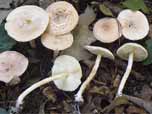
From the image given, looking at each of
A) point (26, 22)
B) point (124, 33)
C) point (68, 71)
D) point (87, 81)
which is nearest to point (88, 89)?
point (87, 81)

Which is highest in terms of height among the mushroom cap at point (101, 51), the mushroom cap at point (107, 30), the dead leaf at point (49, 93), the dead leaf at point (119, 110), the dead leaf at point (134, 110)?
the mushroom cap at point (107, 30)

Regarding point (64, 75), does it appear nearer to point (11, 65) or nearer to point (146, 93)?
point (11, 65)

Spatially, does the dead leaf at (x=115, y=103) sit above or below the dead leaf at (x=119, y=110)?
above

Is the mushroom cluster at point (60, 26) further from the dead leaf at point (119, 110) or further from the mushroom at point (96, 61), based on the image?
the dead leaf at point (119, 110)

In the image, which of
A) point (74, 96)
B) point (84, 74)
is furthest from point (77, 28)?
point (74, 96)

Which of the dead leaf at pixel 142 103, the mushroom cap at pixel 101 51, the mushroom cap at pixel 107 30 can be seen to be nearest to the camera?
the dead leaf at pixel 142 103

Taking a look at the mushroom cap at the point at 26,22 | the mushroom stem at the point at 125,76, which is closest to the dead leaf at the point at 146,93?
the mushroom stem at the point at 125,76

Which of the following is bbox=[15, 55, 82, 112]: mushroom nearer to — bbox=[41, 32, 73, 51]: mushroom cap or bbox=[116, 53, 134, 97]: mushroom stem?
bbox=[41, 32, 73, 51]: mushroom cap
